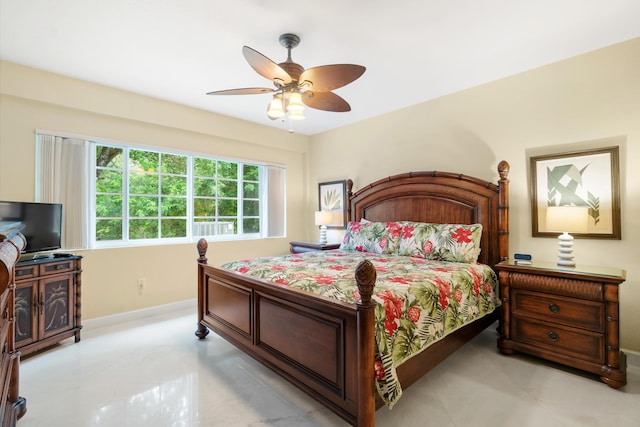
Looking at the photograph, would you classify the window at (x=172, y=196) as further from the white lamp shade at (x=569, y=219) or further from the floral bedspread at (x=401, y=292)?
the white lamp shade at (x=569, y=219)

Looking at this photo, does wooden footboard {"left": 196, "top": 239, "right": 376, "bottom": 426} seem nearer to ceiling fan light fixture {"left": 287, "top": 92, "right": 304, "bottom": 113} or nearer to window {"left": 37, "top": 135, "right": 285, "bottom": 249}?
ceiling fan light fixture {"left": 287, "top": 92, "right": 304, "bottom": 113}

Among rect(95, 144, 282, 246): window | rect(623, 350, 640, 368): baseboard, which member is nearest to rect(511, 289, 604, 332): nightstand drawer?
rect(623, 350, 640, 368): baseboard

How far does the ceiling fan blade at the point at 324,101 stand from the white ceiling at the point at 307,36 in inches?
17.2

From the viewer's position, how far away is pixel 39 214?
2.76 metres

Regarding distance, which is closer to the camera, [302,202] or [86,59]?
[86,59]

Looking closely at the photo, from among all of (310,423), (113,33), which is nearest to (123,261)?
(113,33)

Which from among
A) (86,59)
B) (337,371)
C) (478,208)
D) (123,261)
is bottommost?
(337,371)

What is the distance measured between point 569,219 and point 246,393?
Answer: 2787 mm

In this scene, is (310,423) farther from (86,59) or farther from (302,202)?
(302,202)

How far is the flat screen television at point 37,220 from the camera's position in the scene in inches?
102

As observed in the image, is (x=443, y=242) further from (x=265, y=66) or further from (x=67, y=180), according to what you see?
(x=67, y=180)

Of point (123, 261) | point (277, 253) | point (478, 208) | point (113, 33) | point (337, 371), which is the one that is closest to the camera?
point (337, 371)

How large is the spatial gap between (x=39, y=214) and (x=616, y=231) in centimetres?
504

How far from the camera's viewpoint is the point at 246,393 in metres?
2.07
